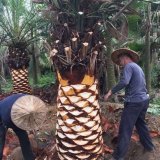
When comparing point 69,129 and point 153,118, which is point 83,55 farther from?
point 153,118

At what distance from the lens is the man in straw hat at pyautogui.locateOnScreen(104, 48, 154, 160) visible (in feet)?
18.4

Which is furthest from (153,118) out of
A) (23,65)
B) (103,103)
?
(23,65)

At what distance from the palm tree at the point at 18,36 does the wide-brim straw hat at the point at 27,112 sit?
6.13m

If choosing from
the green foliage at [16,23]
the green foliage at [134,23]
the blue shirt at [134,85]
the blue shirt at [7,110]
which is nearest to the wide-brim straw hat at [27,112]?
the blue shirt at [7,110]

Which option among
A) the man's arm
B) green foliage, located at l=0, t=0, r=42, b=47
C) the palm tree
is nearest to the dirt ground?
the man's arm

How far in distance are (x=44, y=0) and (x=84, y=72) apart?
1477mm

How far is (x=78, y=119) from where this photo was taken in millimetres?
4949

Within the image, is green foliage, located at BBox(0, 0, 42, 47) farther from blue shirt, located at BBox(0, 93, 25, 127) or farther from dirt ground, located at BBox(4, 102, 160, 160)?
blue shirt, located at BBox(0, 93, 25, 127)

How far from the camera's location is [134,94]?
5.74 metres

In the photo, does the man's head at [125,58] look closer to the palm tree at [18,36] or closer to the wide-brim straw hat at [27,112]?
the wide-brim straw hat at [27,112]

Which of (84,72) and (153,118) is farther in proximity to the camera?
(153,118)

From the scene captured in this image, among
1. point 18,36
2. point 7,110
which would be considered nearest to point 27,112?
point 7,110

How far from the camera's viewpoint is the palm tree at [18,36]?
38.8ft

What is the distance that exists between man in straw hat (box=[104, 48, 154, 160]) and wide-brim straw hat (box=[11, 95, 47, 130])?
1162 millimetres
